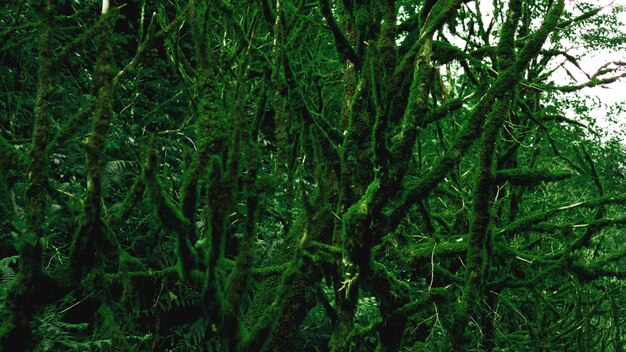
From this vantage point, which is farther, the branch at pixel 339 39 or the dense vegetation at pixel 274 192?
the branch at pixel 339 39

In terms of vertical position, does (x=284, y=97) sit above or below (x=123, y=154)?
below

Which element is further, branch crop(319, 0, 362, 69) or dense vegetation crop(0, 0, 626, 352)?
branch crop(319, 0, 362, 69)

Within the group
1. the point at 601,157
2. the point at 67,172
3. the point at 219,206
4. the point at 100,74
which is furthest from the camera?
the point at 601,157

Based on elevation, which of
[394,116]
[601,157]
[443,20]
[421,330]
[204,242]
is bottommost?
[421,330]

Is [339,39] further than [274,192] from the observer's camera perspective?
Yes

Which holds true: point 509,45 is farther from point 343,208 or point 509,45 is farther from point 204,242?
point 204,242

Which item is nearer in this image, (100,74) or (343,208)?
(100,74)

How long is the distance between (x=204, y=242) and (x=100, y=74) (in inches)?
24.5

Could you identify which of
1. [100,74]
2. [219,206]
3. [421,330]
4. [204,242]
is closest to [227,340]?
[204,242]

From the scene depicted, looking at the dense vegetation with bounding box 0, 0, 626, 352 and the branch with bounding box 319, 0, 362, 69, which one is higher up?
the branch with bounding box 319, 0, 362, 69

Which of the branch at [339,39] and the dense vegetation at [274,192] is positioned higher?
the branch at [339,39]

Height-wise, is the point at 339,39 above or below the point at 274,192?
above

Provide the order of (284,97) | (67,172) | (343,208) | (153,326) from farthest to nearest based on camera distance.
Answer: (153,326), (67,172), (284,97), (343,208)

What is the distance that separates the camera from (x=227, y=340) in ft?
5.55
